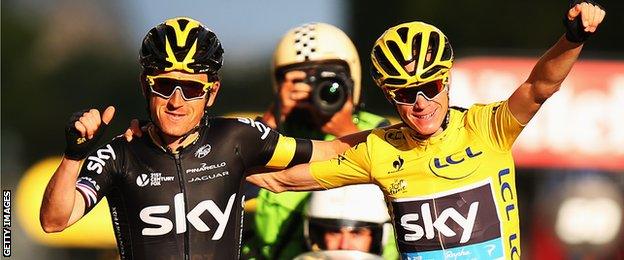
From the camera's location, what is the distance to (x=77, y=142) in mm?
7559

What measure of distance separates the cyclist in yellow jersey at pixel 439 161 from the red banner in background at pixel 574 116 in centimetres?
1034

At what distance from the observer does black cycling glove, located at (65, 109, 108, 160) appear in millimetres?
7555

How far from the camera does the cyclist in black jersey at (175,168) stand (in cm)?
792

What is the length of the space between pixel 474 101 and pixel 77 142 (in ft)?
36.3

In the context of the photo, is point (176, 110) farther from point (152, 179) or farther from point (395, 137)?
point (395, 137)

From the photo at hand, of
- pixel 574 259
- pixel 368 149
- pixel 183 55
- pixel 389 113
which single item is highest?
pixel 183 55

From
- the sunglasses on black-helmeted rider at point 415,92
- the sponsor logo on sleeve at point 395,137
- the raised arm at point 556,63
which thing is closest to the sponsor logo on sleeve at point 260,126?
the sponsor logo on sleeve at point 395,137

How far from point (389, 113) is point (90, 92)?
16.6 feet

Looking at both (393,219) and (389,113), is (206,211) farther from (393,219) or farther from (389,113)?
(389,113)

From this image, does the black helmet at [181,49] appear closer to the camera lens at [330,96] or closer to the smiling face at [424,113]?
the smiling face at [424,113]

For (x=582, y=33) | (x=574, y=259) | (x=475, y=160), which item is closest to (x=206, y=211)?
(x=475, y=160)

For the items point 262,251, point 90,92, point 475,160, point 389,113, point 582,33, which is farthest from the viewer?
point 90,92

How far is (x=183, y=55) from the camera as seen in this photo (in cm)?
796

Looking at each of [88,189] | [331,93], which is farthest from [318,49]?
[88,189]
